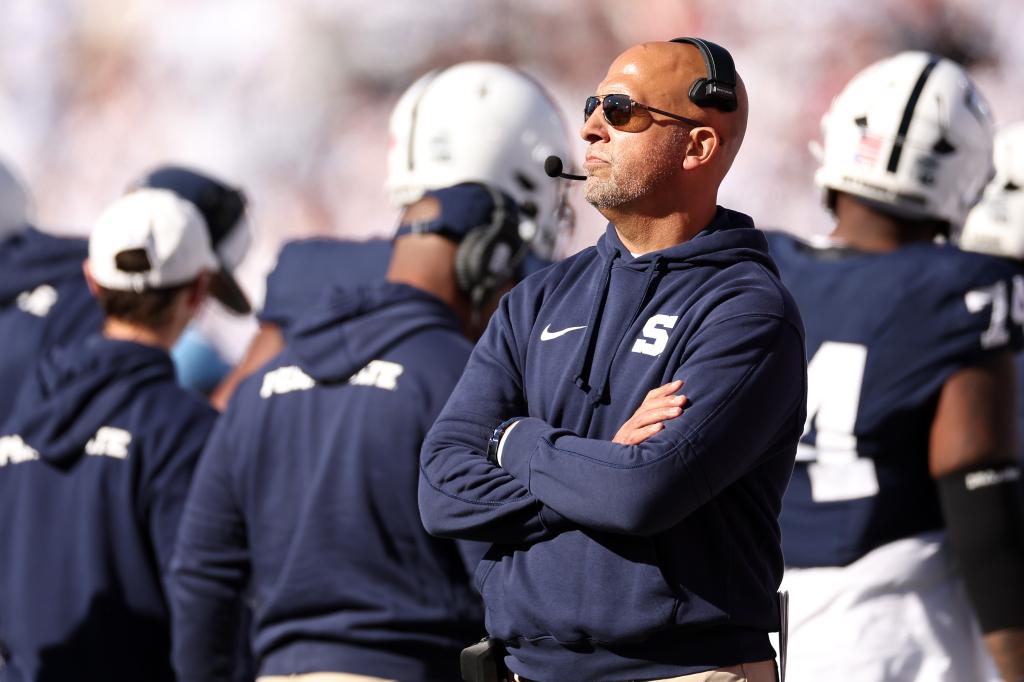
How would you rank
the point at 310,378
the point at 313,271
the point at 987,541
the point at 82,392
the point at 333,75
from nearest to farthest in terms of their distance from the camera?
the point at 310,378
the point at 987,541
the point at 82,392
the point at 313,271
the point at 333,75

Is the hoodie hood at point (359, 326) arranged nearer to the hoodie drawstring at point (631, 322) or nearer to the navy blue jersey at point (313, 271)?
the hoodie drawstring at point (631, 322)

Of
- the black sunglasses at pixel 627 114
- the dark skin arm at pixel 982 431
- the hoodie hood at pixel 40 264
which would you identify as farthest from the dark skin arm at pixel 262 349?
the black sunglasses at pixel 627 114

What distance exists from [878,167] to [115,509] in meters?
1.97

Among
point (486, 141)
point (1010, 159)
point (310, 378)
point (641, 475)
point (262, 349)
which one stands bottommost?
point (641, 475)

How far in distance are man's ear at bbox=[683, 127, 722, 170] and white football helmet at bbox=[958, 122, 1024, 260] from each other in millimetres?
2812

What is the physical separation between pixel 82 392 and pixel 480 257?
1.11m

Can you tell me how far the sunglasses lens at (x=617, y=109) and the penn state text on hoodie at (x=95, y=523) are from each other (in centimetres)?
183

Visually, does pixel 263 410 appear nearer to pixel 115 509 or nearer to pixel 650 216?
pixel 115 509

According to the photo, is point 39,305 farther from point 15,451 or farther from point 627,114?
point 627,114

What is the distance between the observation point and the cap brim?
5.04 metres

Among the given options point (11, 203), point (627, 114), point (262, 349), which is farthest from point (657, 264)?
point (11, 203)

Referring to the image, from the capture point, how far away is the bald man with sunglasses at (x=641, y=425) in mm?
2092

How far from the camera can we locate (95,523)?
3.69 metres

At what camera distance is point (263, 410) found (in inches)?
129
